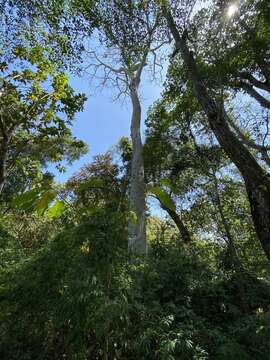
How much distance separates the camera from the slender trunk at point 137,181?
234 inches

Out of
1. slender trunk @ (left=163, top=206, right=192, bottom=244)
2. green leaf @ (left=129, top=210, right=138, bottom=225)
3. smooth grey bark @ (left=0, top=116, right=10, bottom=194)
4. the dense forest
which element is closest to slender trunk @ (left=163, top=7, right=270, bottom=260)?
the dense forest

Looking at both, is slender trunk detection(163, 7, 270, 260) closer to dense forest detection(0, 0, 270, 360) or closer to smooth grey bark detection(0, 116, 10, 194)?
dense forest detection(0, 0, 270, 360)

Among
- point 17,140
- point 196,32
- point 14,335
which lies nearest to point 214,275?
point 14,335

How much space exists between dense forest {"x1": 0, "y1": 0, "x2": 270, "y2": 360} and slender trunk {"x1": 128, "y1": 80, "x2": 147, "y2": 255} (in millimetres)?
38

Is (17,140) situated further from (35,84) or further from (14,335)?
(14,335)

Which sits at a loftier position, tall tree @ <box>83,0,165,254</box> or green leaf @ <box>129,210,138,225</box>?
tall tree @ <box>83,0,165,254</box>

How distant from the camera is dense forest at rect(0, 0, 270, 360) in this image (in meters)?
2.29

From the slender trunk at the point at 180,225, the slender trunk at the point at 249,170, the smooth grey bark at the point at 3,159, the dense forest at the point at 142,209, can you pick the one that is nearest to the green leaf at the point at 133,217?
the dense forest at the point at 142,209

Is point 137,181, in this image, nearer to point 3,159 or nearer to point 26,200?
point 3,159

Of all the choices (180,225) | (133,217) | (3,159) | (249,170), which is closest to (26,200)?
(133,217)

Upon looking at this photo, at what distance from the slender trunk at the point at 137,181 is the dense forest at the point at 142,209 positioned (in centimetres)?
4

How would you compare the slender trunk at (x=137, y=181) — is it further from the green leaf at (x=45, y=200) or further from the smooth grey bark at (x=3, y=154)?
the green leaf at (x=45, y=200)

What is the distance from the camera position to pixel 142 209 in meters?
6.70

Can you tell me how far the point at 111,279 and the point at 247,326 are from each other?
160 centimetres
